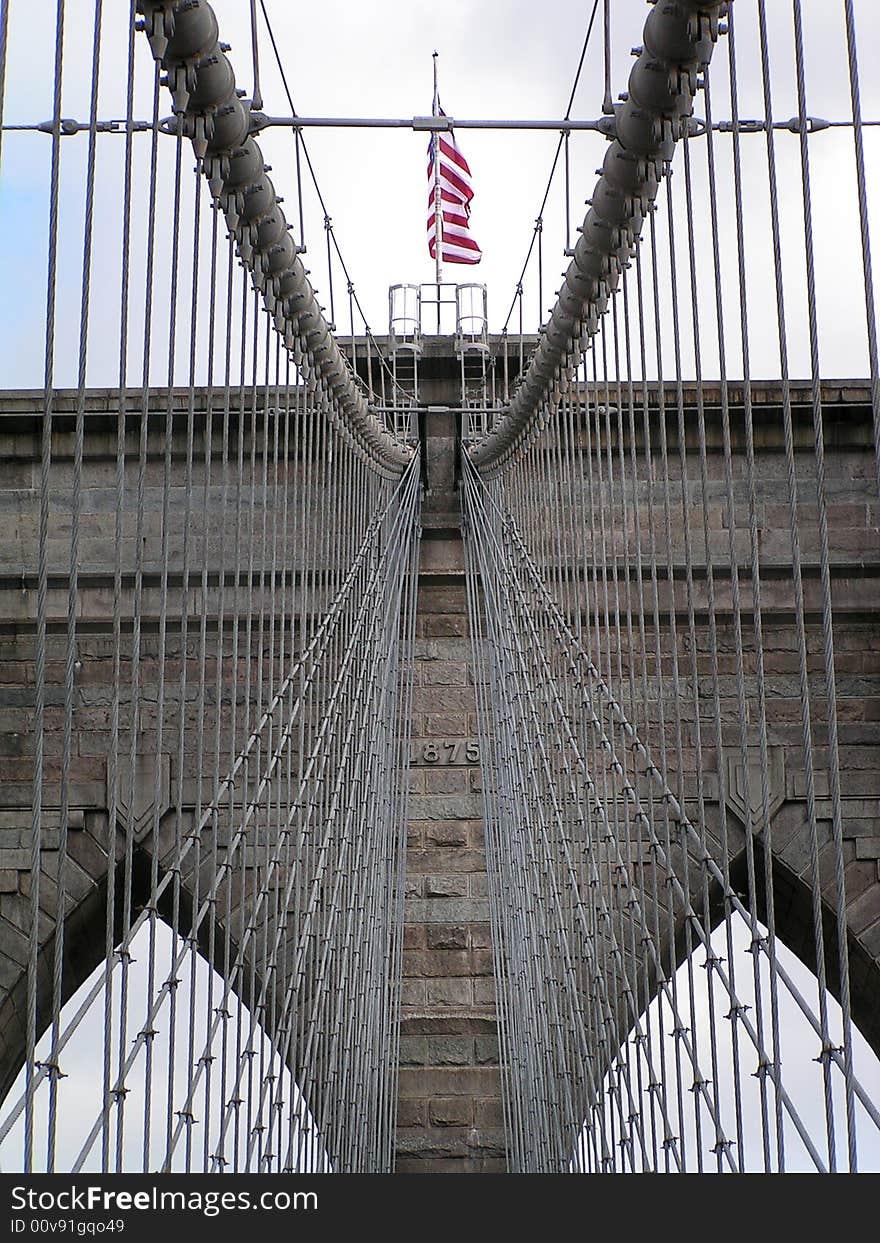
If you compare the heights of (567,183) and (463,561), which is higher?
(463,561)

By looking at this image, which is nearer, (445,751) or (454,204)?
(445,751)

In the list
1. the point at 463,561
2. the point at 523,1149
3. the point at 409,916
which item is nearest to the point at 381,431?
the point at 463,561

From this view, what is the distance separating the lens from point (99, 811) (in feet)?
29.1

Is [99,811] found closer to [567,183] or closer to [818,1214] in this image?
[567,183]

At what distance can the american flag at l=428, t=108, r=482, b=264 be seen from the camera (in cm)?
982

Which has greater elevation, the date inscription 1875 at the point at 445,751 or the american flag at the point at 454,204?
the american flag at the point at 454,204

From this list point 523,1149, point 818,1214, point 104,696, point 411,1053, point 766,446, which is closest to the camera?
point 818,1214

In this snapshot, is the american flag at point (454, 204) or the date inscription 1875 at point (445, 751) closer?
the date inscription 1875 at point (445, 751)

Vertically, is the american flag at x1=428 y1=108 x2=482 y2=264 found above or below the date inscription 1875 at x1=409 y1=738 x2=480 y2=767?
above

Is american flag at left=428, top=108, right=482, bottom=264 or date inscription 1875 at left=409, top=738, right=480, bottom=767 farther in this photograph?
american flag at left=428, top=108, right=482, bottom=264

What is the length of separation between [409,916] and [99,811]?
61.4 inches

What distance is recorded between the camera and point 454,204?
9.88m

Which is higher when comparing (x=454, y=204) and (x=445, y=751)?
(x=454, y=204)

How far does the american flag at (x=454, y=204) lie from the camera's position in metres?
9.82
